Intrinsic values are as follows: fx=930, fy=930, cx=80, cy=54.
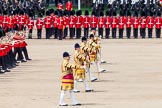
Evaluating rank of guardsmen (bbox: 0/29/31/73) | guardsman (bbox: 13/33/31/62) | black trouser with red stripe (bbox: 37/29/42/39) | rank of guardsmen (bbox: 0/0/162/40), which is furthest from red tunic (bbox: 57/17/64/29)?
guardsman (bbox: 13/33/31/62)

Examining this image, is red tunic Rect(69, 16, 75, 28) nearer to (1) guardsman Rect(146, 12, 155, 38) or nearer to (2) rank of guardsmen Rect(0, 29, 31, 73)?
(1) guardsman Rect(146, 12, 155, 38)

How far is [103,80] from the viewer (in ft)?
96.0

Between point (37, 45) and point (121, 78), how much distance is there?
13.5 metres

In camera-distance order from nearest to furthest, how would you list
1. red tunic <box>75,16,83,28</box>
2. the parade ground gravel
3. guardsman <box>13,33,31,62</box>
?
the parade ground gravel, guardsman <box>13,33,31,62</box>, red tunic <box>75,16,83,28</box>

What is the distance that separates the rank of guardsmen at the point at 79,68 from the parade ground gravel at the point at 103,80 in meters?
0.25

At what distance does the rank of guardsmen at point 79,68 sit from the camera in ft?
76.7

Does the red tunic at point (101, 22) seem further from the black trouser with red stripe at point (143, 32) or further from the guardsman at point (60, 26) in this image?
the black trouser with red stripe at point (143, 32)

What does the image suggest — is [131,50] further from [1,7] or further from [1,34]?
[1,7]

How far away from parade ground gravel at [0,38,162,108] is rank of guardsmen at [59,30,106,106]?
0.25 m

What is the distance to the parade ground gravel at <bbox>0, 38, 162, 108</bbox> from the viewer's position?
2406cm

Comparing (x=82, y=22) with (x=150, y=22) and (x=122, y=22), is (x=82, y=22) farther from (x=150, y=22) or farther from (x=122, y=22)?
(x=150, y=22)

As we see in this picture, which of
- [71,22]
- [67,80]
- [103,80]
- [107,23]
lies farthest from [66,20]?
[67,80]

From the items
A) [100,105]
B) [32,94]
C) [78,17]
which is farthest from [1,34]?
[78,17]

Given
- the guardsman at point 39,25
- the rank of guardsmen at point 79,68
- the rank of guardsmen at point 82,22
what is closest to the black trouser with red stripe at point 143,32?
the rank of guardsmen at point 82,22
